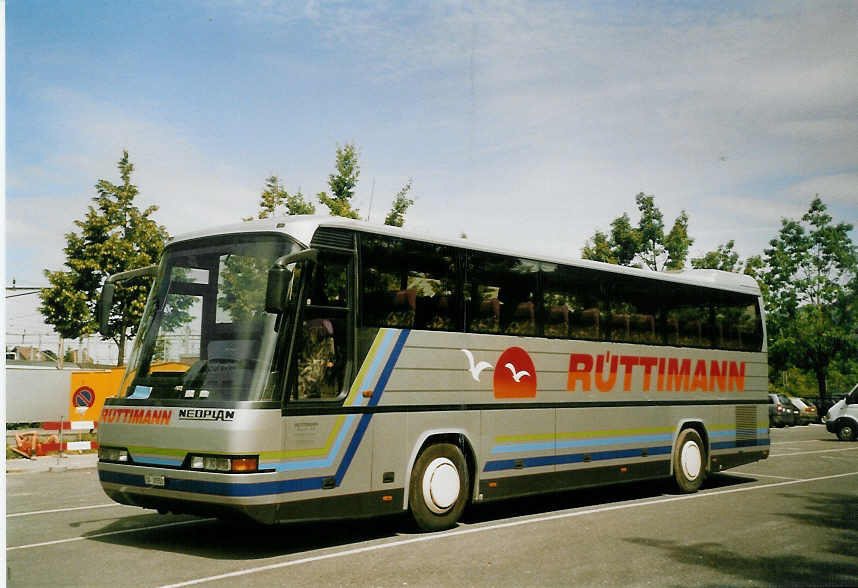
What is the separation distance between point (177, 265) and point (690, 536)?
6.57 metres

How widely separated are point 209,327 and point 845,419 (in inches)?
1063

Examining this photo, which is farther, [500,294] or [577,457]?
[577,457]

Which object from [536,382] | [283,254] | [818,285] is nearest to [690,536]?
[536,382]

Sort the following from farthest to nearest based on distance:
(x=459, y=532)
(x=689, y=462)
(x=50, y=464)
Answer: (x=50, y=464) → (x=689, y=462) → (x=459, y=532)

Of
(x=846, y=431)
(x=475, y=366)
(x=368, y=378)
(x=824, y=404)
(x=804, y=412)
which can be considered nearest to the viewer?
(x=368, y=378)

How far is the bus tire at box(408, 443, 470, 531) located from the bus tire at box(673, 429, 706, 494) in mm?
5309

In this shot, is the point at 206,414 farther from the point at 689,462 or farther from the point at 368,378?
the point at 689,462

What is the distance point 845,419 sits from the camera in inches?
1177

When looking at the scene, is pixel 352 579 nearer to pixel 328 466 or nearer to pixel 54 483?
pixel 328 466

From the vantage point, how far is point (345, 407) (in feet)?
30.2

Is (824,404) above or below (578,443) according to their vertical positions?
above

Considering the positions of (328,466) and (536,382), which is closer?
(328,466)

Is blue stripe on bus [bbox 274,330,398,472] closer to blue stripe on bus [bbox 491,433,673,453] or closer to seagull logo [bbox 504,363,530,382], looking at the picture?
seagull logo [bbox 504,363,530,382]

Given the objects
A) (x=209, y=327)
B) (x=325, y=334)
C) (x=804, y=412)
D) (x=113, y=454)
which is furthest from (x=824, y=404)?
(x=113, y=454)
